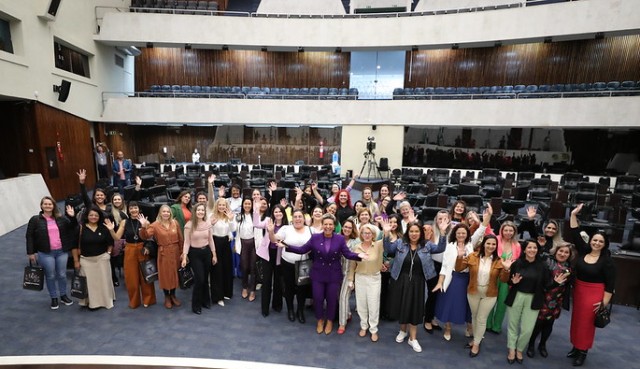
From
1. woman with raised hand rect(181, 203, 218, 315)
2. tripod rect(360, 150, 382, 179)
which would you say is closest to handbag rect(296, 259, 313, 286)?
woman with raised hand rect(181, 203, 218, 315)

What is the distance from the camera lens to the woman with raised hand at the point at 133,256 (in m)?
4.54

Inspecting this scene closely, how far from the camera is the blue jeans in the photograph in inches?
175

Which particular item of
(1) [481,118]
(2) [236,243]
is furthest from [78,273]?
(1) [481,118]

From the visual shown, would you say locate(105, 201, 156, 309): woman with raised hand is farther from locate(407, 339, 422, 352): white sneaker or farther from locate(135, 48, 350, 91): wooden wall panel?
locate(135, 48, 350, 91): wooden wall panel

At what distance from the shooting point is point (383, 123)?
1576 cm

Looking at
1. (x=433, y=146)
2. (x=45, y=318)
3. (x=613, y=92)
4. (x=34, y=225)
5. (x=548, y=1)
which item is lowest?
(x=45, y=318)

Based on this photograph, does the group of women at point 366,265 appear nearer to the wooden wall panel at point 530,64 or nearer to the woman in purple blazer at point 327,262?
the woman in purple blazer at point 327,262

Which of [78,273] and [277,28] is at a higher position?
[277,28]

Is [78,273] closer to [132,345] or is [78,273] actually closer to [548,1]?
[132,345]

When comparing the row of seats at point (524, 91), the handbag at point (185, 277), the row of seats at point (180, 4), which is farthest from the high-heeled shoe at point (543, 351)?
the row of seats at point (180, 4)

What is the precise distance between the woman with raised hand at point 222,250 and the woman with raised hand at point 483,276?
297 centimetres

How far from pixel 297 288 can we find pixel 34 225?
11.1ft

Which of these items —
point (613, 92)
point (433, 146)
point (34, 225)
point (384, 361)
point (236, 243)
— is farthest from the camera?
point (433, 146)

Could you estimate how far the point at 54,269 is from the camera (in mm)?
4520
